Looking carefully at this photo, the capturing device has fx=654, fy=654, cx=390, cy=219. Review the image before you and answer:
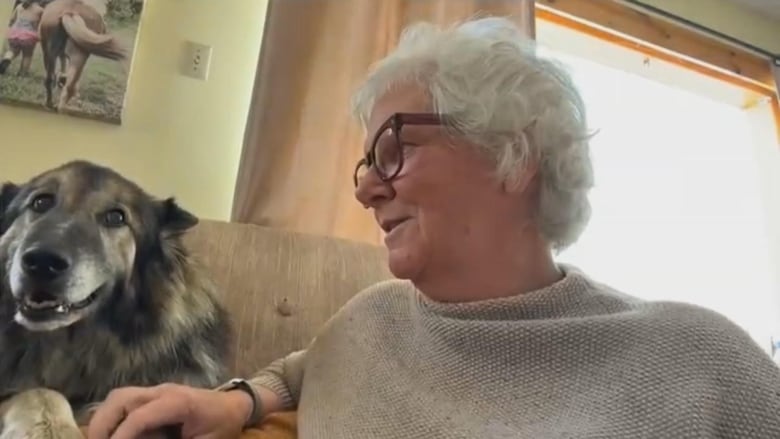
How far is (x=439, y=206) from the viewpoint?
2.94 feet

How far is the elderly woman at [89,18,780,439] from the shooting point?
69 cm

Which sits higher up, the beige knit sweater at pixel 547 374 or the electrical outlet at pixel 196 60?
the electrical outlet at pixel 196 60

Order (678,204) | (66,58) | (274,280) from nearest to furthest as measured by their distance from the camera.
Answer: (274,280), (66,58), (678,204)

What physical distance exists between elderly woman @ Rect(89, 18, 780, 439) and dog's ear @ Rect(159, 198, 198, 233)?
Answer: 0.31 metres

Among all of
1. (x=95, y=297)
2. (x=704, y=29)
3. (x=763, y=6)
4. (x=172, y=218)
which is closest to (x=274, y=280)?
(x=172, y=218)

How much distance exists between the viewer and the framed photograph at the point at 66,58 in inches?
58.9

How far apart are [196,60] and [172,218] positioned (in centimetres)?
72

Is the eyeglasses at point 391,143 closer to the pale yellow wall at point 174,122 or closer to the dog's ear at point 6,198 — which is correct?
the dog's ear at point 6,198

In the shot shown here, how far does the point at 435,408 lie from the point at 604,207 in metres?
1.81

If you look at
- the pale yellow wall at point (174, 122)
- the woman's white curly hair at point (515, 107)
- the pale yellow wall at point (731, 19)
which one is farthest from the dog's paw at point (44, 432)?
the pale yellow wall at point (731, 19)

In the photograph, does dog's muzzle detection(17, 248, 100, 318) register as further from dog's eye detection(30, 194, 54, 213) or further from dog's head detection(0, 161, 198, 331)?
dog's eye detection(30, 194, 54, 213)

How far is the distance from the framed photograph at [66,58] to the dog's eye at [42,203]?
23.9 inches

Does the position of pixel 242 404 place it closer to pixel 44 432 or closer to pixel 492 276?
pixel 44 432

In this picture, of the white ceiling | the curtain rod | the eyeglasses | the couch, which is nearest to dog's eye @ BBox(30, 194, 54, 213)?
the couch
